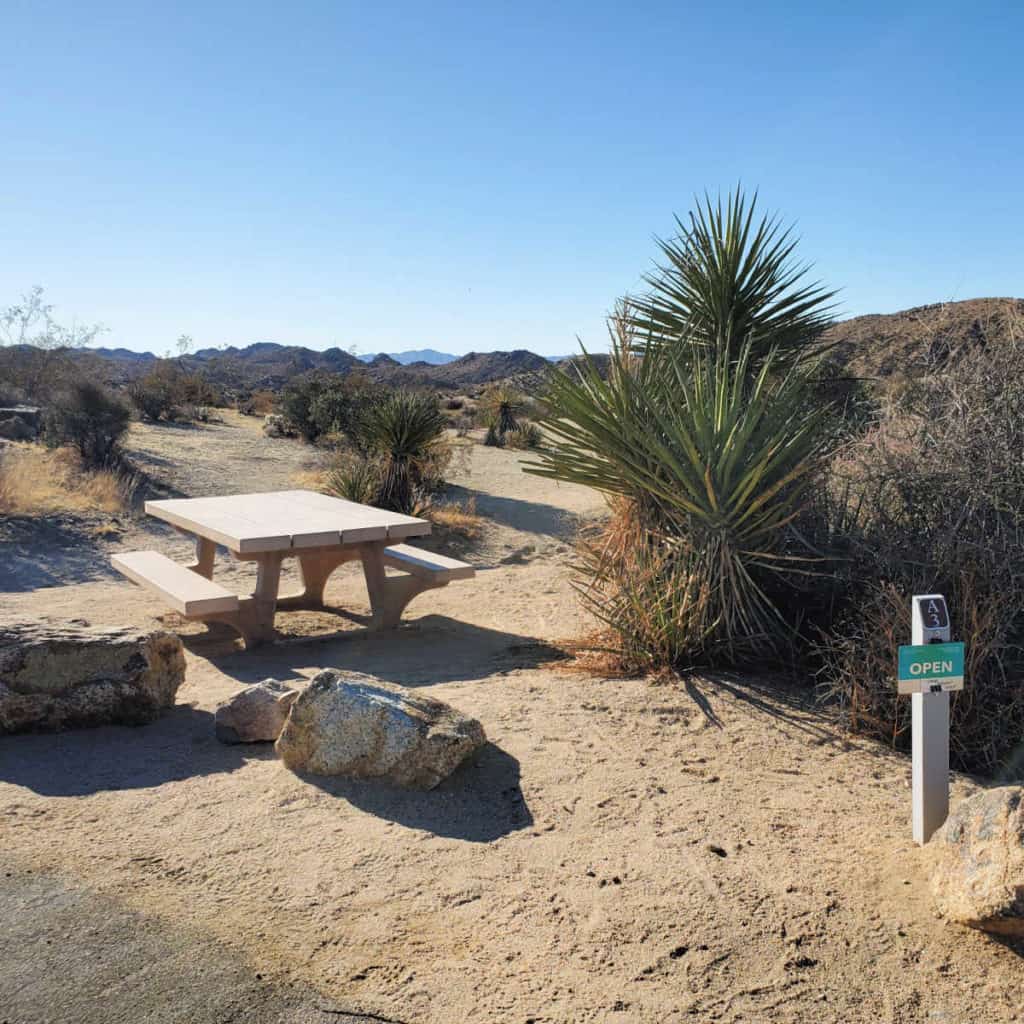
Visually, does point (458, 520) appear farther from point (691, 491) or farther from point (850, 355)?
point (850, 355)

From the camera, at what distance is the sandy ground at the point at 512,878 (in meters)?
2.62

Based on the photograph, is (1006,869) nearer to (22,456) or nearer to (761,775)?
(761,775)

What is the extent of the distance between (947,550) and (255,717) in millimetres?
3177

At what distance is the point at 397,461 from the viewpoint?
38.5 ft

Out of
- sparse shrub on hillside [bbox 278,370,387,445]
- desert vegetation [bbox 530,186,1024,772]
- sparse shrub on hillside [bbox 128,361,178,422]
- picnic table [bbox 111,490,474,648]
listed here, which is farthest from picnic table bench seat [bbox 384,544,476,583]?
sparse shrub on hillside [bbox 128,361,178,422]

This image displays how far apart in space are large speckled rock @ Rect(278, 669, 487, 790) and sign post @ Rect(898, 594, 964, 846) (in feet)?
5.41

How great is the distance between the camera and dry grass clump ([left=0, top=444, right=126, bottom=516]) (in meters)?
10.4

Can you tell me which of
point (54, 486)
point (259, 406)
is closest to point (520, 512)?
point (54, 486)

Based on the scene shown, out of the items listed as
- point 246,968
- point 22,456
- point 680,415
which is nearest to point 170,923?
point 246,968

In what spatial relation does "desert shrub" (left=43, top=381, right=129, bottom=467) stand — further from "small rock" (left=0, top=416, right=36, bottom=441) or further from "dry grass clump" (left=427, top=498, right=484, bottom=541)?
"dry grass clump" (left=427, top=498, right=484, bottom=541)

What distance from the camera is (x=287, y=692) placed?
4.43 m

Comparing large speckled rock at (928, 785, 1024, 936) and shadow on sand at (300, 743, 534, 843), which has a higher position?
large speckled rock at (928, 785, 1024, 936)

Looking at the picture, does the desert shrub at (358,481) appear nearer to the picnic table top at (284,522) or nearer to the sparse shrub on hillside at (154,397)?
the picnic table top at (284,522)

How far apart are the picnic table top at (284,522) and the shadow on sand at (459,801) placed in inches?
90.3
